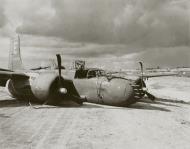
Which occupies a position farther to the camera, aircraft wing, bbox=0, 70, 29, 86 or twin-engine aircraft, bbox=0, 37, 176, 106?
aircraft wing, bbox=0, 70, 29, 86

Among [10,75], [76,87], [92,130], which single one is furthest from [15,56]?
[92,130]

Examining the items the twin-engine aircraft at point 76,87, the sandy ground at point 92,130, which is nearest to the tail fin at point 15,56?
the twin-engine aircraft at point 76,87

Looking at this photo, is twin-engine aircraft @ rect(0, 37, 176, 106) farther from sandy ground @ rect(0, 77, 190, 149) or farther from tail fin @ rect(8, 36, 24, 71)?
tail fin @ rect(8, 36, 24, 71)

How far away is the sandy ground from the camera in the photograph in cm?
944

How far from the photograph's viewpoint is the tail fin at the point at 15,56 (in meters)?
27.1

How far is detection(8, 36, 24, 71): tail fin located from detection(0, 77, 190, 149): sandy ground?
11.6m

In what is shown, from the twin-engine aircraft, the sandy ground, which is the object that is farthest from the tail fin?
the sandy ground

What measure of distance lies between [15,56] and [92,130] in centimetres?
1790

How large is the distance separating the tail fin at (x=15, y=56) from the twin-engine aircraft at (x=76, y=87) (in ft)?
18.0

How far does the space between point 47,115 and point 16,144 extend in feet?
19.0

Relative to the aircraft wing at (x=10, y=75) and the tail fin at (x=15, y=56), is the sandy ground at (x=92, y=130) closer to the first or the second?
the aircraft wing at (x=10, y=75)

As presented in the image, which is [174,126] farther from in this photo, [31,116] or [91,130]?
[31,116]

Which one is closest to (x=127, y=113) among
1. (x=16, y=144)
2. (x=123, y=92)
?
(x=123, y=92)

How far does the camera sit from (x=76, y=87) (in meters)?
19.6
